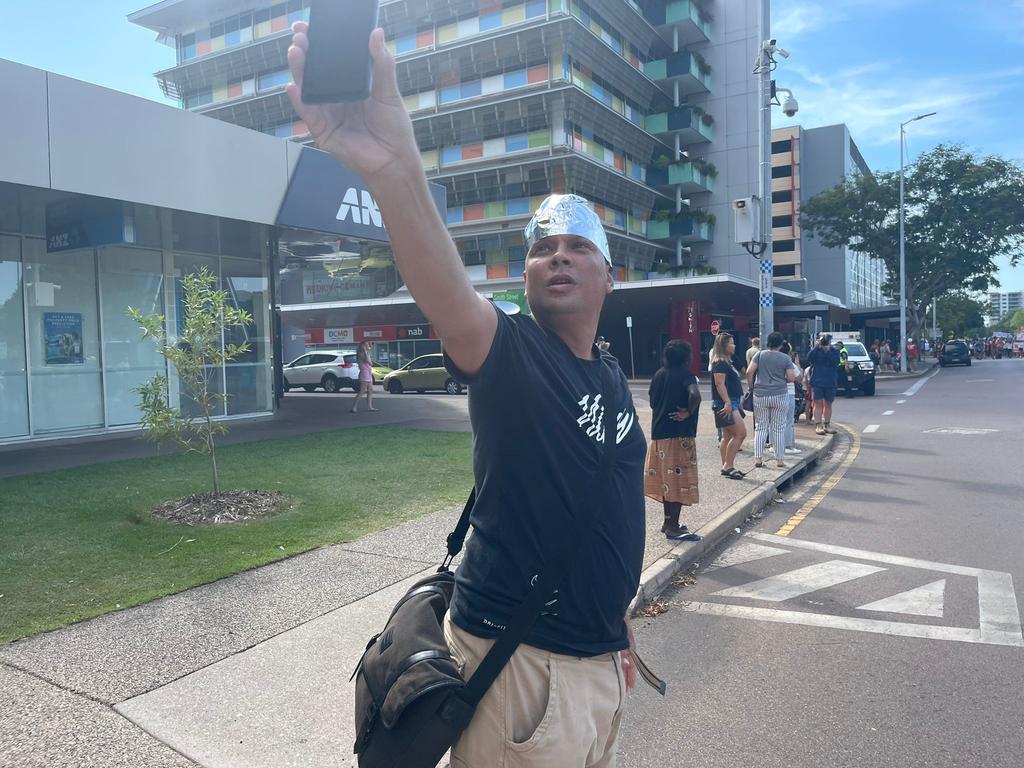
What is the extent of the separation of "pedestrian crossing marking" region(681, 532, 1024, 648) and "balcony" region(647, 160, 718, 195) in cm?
4096

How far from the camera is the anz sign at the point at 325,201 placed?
13.2m

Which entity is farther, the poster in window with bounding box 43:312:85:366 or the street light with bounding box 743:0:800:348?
the street light with bounding box 743:0:800:348

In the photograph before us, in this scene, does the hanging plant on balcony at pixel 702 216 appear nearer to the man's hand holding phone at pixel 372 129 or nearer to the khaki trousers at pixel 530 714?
the khaki trousers at pixel 530 714

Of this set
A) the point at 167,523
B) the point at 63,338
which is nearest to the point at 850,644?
the point at 167,523

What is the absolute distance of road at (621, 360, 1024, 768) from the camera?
359 centimetres

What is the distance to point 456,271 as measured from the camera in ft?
4.66

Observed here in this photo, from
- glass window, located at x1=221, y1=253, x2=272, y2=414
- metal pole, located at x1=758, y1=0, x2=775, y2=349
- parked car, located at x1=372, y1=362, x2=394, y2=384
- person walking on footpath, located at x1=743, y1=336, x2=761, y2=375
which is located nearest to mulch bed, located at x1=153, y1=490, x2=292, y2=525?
person walking on footpath, located at x1=743, y1=336, x2=761, y2=375

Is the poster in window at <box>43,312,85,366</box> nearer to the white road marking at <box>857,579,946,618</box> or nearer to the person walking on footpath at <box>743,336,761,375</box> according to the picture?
the person walking on footpath at <box>743,336,761,375</box>

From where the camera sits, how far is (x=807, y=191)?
6400cm

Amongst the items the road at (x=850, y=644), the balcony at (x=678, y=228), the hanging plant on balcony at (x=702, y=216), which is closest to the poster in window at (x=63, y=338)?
the road at (x=850, y=644)

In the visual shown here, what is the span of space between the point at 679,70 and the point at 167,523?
43.6 m

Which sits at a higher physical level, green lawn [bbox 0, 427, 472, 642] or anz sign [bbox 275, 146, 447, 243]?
anz sign [bbox 275, 146, 447, 243]

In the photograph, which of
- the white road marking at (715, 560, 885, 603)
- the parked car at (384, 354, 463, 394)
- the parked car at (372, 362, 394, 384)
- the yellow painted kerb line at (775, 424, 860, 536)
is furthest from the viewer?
the parked car at (372, 362, 394, 384)

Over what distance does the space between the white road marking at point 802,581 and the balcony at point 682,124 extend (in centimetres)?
4186
